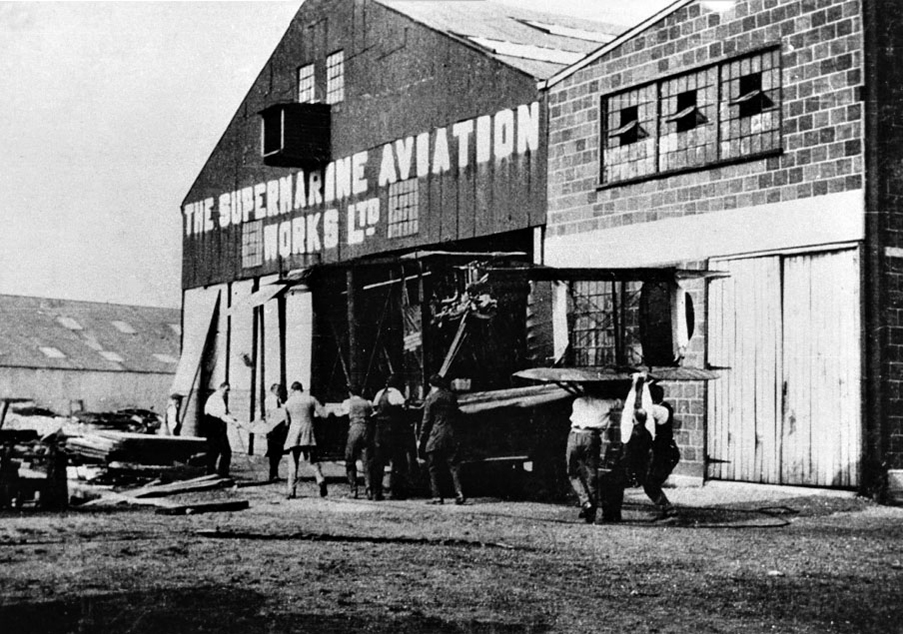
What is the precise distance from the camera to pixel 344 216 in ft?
82.6

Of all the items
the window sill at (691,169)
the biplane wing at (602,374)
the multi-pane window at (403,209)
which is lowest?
the biplane wing at (602,374)

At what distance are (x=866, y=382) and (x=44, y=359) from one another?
32.2 meters

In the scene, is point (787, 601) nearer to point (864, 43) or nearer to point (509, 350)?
point (864, 43)

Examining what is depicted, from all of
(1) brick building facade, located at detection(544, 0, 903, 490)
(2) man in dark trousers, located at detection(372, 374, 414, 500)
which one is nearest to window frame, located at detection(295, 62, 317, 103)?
(1) brick building facade, located at detection(544, 0, 903, 490)

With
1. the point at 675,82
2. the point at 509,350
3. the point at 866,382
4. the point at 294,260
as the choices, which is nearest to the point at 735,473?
the point at 866,382

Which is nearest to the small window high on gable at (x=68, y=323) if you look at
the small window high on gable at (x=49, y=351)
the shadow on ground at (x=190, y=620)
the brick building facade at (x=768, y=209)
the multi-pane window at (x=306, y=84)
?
the small window high on gable at (x=49, y=351)

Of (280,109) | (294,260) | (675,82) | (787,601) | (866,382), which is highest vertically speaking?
(280,109)

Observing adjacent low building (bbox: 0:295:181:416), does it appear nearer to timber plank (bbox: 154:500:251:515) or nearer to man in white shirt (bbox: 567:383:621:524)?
timber plank (bbox: 154:500:251:515)

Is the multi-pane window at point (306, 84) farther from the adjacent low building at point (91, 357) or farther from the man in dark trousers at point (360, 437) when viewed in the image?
the adjacent low building at point (91, 357)

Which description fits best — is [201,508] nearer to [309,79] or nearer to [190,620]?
[190,620]

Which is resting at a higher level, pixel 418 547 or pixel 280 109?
pixel 280 109

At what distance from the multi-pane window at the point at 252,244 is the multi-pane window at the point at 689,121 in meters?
13.3

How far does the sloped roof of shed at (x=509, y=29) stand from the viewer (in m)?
21.1

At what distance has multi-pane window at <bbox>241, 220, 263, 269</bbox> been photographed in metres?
28.3
